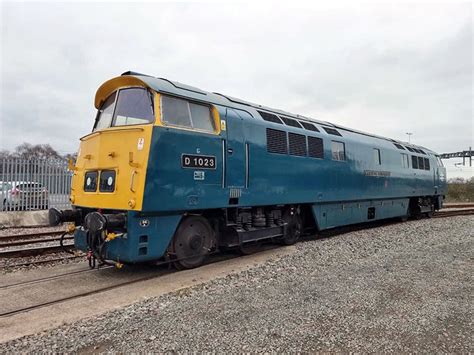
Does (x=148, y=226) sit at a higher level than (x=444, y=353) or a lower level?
higher

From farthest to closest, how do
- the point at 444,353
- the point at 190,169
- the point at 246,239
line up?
the point at 246,239 → the point at 190,169 → the point at 444,353

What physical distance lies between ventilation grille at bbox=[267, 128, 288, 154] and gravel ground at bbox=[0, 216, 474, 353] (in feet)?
8.39

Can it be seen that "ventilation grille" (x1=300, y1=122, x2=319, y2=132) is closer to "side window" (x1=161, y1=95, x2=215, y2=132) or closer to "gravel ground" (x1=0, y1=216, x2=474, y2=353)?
"side window" (x1=161, y1=95, x2=215, y2=132)

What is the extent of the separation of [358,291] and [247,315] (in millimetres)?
1853

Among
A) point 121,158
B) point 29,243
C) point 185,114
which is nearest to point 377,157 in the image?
point 185,114

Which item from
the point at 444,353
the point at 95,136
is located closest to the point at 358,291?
the point at 444,353

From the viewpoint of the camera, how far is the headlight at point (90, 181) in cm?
634

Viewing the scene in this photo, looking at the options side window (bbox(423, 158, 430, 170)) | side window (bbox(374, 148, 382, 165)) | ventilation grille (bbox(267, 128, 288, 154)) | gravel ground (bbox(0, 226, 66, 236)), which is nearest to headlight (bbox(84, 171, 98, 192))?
ventilation grille (bbox(267, 128, 288, 154))

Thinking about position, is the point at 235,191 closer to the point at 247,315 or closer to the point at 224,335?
the point at 247,315

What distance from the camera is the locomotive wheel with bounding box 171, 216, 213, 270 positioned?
6.34m

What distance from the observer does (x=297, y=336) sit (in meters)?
3.79

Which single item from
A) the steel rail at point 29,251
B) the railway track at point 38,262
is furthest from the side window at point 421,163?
the steel rail at point 29,251

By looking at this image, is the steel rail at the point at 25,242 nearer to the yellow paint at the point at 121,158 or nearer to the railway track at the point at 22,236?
the railway track at the point at 22,236

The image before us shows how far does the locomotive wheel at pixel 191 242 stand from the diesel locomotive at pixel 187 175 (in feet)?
0.06
